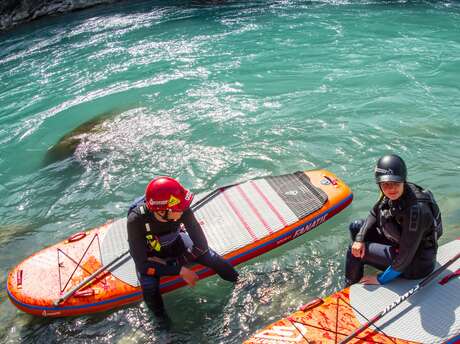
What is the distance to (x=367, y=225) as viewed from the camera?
4586 mm

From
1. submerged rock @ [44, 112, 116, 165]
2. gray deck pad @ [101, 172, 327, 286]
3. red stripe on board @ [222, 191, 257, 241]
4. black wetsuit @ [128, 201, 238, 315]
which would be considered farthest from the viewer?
submerged rock @ [44, 112, 116, 165]

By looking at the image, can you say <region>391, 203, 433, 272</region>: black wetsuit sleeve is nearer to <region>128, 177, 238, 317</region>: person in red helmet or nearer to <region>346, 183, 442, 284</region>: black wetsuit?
<region>346, 183, 442, 284</region>: black wetsuit

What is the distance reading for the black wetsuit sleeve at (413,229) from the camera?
12.5 ft

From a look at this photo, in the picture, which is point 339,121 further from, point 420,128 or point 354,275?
point 354,275

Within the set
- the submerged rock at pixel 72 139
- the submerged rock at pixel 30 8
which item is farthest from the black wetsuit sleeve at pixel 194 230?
the submerged rock at pixel 30 8

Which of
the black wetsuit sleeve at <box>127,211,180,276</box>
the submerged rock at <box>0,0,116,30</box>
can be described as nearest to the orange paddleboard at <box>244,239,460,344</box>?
the black wetsuit sleeve at <box>127,211,180,276</box>

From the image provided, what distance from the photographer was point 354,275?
4.87 metres

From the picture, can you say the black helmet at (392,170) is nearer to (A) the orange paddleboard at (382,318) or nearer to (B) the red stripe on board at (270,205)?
(A) the orange paddleboard at (382,318)

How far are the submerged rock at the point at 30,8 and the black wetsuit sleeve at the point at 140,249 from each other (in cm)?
1961

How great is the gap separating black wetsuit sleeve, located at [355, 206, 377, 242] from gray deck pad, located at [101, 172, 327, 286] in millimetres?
1504

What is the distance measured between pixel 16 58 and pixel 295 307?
15.2 meters

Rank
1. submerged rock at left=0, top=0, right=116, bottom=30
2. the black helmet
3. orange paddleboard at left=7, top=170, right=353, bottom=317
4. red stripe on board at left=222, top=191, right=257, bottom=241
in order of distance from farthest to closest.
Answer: submerged rock at left=0, top=0, right=116, bottom=30 → red stripe on board at left=222, top=191, right=257, bottom=241 → orange paddleboard at left=7, top=170, right=353, bottom=317 → the black helmet

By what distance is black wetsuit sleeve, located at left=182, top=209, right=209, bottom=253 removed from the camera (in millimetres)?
4812

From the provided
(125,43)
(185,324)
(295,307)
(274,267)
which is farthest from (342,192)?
(125,43)
